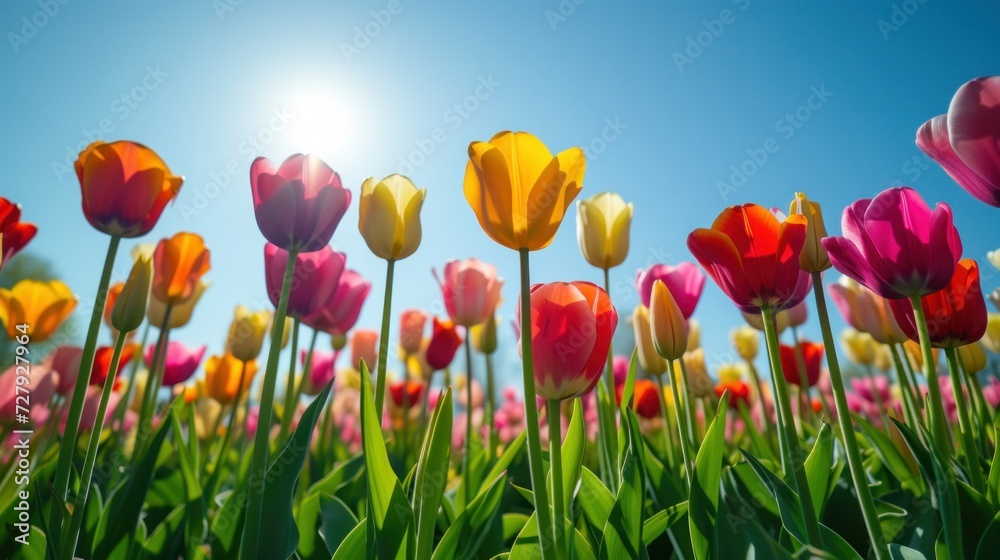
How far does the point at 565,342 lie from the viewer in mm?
893

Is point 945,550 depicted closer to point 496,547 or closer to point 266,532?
point 496,547

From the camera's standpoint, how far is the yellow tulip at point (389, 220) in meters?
1.12

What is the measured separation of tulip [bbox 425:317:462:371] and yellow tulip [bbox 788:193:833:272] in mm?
1644

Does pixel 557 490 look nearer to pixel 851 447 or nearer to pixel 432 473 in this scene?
pixel 432 473

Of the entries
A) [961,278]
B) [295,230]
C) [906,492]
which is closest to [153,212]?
[295,230]

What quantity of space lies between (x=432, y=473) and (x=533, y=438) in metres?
0.24

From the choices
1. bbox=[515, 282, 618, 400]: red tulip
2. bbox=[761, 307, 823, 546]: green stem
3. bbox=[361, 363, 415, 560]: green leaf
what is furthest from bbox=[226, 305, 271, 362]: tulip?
bbox=[761, 307, 823, 546]: green stem

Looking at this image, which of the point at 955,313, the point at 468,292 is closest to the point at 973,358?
the point at 955,313

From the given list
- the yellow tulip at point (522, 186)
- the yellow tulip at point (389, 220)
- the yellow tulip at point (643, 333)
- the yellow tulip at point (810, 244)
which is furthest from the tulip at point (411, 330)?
the yellow tulip at point (810, 244)

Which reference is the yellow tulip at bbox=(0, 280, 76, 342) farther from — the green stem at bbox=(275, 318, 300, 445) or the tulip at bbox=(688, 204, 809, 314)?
the tulip at bbox=(688, 204, 809, 314)

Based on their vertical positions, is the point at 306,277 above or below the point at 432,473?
above

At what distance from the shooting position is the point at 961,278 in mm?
1048

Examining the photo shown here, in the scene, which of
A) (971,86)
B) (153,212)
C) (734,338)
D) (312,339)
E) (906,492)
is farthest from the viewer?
(734,338)

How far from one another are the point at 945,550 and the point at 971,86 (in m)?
0.74
